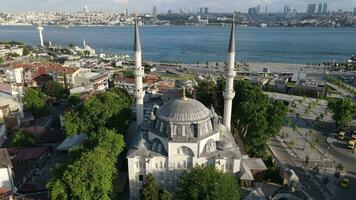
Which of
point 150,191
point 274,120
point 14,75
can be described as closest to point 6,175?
point 150,191

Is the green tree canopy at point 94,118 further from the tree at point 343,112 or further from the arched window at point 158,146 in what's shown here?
the tree at point 343,112

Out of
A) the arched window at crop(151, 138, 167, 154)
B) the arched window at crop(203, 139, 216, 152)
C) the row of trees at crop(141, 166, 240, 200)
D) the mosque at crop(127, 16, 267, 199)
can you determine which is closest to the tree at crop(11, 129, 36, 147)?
the mosque at crop(127, 16, 267, 199)

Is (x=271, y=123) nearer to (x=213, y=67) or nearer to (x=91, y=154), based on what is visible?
(x=91, y=154)

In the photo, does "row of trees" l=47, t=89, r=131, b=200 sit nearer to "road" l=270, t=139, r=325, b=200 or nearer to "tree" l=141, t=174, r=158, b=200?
"tree" l=141, t=174, r=158, b=200

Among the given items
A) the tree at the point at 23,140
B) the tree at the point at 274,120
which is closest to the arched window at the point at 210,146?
the tree at the point at 274,120

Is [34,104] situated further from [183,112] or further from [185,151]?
[185,151]
